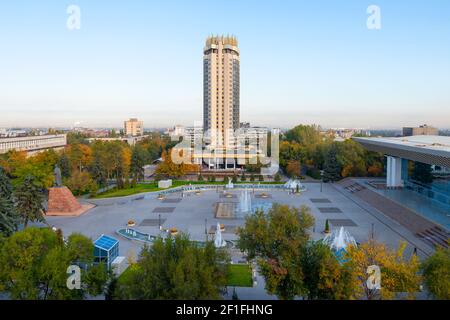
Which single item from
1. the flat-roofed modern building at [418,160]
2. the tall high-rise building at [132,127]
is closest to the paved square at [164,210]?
the flat-roofed modern building at [418,160]

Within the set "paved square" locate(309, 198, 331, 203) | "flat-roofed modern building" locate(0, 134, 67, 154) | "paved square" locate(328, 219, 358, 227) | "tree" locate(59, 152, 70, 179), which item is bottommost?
"paved square" locate(328, 219, 358, 227)

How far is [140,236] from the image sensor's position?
1952 centimetres

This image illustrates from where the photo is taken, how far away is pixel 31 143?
67562mm

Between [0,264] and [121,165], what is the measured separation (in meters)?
27.3

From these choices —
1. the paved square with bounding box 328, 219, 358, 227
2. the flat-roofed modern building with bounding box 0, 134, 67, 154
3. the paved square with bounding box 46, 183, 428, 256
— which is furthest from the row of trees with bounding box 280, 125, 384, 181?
the flat-roofed modern building with bounding box 0, 134, 67, 154

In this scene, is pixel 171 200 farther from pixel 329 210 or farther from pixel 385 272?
pixel 385 272

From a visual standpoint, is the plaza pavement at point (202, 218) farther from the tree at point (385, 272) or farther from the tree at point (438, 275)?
the tree at point (438, 275)

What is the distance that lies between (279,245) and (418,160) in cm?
1596

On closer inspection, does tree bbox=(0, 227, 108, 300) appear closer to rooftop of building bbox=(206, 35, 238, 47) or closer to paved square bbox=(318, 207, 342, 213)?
paved square bbox=(318, 207, 342, 213)

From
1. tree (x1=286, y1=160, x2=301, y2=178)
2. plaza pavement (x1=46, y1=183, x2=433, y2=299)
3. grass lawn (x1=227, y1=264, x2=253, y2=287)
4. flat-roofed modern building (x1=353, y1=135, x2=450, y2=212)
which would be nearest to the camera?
grass lawn (x1=227, y1=264, x2=253, y2=287)

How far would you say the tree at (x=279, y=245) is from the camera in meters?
10.6

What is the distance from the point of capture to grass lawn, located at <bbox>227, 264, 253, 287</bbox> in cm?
1365

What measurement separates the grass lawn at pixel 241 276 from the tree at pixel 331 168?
25.2 meters

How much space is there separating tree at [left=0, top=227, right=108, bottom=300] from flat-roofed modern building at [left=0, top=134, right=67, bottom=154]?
52824 mm
